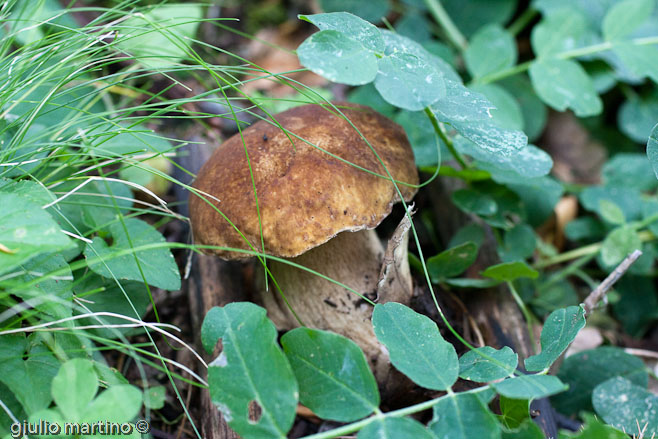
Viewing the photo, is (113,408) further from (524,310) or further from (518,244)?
(518,244)

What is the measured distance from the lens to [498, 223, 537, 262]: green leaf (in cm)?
152

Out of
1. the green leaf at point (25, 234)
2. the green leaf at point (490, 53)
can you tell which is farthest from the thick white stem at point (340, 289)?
the green leaf at point (490, 53)

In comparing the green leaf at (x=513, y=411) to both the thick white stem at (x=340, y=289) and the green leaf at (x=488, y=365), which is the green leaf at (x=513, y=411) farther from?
the thick white stem at (x=340, y=289)

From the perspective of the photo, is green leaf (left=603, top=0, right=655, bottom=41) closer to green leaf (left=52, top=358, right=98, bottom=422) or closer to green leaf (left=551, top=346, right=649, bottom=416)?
green leaf (left=551, top=346, right=649, bottom=416)

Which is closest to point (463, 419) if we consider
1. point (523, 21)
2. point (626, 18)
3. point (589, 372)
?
point (589, 372)

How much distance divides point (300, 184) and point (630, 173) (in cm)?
141

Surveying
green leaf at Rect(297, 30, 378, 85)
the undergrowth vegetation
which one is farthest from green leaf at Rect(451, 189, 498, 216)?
green leaf at Rect(297, 30, 378, 85)

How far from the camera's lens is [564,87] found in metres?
1.69

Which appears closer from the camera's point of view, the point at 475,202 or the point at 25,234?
the point at 25,234

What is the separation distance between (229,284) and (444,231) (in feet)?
2.51

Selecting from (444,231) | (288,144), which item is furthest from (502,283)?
(288,144)

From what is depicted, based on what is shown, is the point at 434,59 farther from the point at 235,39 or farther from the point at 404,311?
the point at 235,39

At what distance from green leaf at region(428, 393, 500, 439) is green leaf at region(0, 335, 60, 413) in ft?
2.22

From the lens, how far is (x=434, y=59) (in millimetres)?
1445
